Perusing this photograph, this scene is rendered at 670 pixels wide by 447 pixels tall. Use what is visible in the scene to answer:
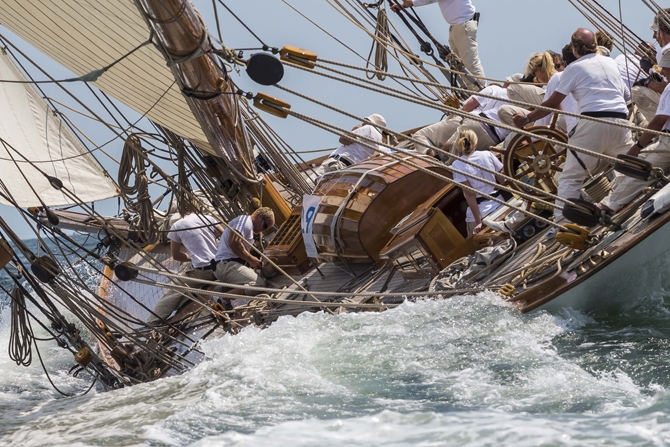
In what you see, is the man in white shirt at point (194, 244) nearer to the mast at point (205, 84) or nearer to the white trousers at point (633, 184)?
the mast at point (205, 84)

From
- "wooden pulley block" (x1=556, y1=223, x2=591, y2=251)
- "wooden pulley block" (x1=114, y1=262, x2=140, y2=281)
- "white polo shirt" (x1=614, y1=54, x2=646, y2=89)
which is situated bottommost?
"wooden pulley block" (x1=556, y1=223, x2=591, y2=251)

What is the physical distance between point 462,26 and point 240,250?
4.38 metres

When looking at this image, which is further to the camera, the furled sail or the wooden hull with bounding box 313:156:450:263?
the furled sail

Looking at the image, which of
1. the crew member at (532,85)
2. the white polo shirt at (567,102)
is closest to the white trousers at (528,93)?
the crew member at (532,85)

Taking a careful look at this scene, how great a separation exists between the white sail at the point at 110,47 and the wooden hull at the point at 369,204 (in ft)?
4.47

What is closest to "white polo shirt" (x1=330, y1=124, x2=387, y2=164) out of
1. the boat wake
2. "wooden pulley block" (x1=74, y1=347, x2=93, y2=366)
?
the boat wake

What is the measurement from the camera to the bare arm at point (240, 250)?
827 centimetres

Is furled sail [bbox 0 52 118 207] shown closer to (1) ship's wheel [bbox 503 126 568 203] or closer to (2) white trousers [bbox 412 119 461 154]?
(2) white trousers [bbox 412 119 461 154]

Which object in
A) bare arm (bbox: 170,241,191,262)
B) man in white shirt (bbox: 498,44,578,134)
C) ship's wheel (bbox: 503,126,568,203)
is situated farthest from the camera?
bare arm (bbox: 170,241,191,262)

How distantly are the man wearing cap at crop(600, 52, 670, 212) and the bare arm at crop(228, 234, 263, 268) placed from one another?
10.0 feet

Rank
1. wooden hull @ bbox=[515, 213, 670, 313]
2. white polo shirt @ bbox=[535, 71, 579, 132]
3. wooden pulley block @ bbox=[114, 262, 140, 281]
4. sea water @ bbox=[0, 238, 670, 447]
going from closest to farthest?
sea water @ bbox=[0, 238, 670, 447] → wooden hull @ bbox=[515, 213, 670, 313] → white polo shirt @ bbox=[535, 71, 579, 132] → wooden pulley block @ bbox=[114, 262, 140, 281]

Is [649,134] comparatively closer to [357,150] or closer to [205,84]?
[205,84]

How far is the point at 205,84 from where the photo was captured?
7.30m

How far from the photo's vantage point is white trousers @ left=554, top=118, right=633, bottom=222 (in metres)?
6.35
